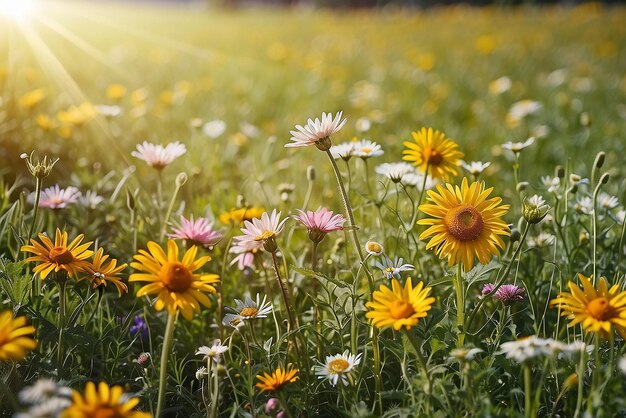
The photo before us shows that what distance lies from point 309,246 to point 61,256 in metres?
0.76

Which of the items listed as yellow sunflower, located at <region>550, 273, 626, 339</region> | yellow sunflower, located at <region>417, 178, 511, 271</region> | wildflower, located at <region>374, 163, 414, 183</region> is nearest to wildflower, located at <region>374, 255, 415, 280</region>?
yellow sunflower, located at <region>417, 178, 511, 271</region>

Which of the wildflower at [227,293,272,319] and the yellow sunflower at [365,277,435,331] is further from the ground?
the wildflower at [227,293,272,319]

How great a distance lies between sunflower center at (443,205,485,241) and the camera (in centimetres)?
116

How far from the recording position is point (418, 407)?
1.05m

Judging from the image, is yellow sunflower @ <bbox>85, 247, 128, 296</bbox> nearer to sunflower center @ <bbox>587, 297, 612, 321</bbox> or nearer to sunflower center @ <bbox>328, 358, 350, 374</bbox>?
sunflower center @ <bbox>328, 358, 350, 374</bbox>

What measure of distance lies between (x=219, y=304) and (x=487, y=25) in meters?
7.87

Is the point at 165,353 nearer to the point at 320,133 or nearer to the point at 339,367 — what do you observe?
the point at 339,367

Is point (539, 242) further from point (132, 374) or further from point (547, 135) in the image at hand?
point (547, 135)

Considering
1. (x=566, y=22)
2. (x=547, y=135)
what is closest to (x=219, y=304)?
A: (x=547, y=135)

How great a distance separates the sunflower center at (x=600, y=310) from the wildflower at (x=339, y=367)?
1.33 ft

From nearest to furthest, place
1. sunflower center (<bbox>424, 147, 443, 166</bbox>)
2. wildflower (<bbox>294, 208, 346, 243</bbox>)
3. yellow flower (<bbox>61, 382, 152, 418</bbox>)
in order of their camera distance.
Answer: yellow flower (<bbox>61, 382, 152, 418</bbox>)
wildflower (<bbox>294, 208, 346, 243</bbox>)
sunflower center (<bbox>424, 147, 443, 166</bbox>)

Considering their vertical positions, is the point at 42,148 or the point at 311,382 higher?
the point at 42,148

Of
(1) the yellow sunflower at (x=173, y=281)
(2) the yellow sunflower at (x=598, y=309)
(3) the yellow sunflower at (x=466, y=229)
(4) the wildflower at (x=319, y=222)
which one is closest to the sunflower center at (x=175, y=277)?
(1) the yellow sunflower at (x=173, y=281)

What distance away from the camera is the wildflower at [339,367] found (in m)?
1.14
